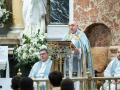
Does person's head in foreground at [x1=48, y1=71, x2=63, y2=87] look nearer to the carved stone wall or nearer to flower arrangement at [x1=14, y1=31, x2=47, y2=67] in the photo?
flower arrangement at [x1=14, y1=31, x2=47, y2=67]

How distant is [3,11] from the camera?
17.6 metres

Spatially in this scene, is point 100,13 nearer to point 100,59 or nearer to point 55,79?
point 100,59

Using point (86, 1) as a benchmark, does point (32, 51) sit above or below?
below

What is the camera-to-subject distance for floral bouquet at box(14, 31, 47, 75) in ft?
49.9

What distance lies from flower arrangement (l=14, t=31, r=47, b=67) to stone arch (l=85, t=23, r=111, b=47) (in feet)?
4.09

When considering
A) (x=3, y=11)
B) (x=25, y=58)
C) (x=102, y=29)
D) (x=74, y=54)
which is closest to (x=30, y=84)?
(x=74, y=54)

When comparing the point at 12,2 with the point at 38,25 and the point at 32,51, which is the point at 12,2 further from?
the point at 32,51

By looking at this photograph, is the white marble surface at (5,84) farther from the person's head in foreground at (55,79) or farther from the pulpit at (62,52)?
the person's head in foreground at (55,79)

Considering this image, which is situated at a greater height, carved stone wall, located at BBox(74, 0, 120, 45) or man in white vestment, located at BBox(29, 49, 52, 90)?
carved stone wall, located at BBox(74, 0, 120, 45)

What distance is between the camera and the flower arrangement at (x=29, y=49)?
15203 mm

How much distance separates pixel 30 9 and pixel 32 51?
209 cm

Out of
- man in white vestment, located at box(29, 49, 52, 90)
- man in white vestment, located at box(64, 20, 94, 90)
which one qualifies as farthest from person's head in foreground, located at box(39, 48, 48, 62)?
man in white vestment, located at box(64, 20, 94, 90)

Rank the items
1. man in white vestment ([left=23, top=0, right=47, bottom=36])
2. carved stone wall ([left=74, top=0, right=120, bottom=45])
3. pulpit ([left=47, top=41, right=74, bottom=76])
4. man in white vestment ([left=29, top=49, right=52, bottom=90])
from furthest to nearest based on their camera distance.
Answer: man in white vestment ([left=23, top=0, right=47, bottom=36]) → carved stone wall ([left=74, top=0, right=120, bottom=45]) → man in white vestment ([left=29, top=49, right=52, bottom=90]) → pulpit ([left=47, top=41, right=74, bottom=76])

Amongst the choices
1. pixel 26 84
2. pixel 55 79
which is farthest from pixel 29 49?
pixel 26 84
